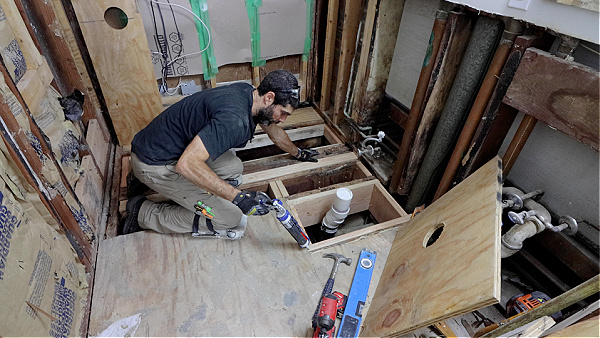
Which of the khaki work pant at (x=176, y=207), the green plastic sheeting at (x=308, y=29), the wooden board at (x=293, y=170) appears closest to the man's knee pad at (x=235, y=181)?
the wooden board at (x=293, y=170)

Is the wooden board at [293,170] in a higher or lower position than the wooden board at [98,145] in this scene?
lower

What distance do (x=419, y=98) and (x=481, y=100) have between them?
0.39 m

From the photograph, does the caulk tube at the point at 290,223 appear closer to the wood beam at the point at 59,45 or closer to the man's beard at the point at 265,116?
the man's beard at the point at 265,116

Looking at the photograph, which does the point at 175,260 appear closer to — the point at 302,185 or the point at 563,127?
the point at 302,185

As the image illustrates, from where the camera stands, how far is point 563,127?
1120mm

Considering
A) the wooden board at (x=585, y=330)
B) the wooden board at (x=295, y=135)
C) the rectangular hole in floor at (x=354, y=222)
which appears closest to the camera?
the wooden board at (x=585, y=330)

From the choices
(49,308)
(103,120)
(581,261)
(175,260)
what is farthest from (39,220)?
(581,261)

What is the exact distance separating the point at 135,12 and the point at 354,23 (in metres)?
1.54

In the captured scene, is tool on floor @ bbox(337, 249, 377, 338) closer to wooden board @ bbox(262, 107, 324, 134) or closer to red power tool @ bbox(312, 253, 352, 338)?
red power tool @ bbox(312, 253, 352, 338)

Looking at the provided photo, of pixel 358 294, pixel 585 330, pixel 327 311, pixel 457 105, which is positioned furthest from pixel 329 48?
pixel 585 330

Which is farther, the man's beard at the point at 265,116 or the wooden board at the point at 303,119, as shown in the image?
the wooden board at the point at 303,119

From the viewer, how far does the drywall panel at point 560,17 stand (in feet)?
3.21

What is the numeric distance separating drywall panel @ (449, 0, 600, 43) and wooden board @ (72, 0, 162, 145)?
Answer: 7.14 feet

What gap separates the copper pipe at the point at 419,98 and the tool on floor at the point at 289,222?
82 cm
